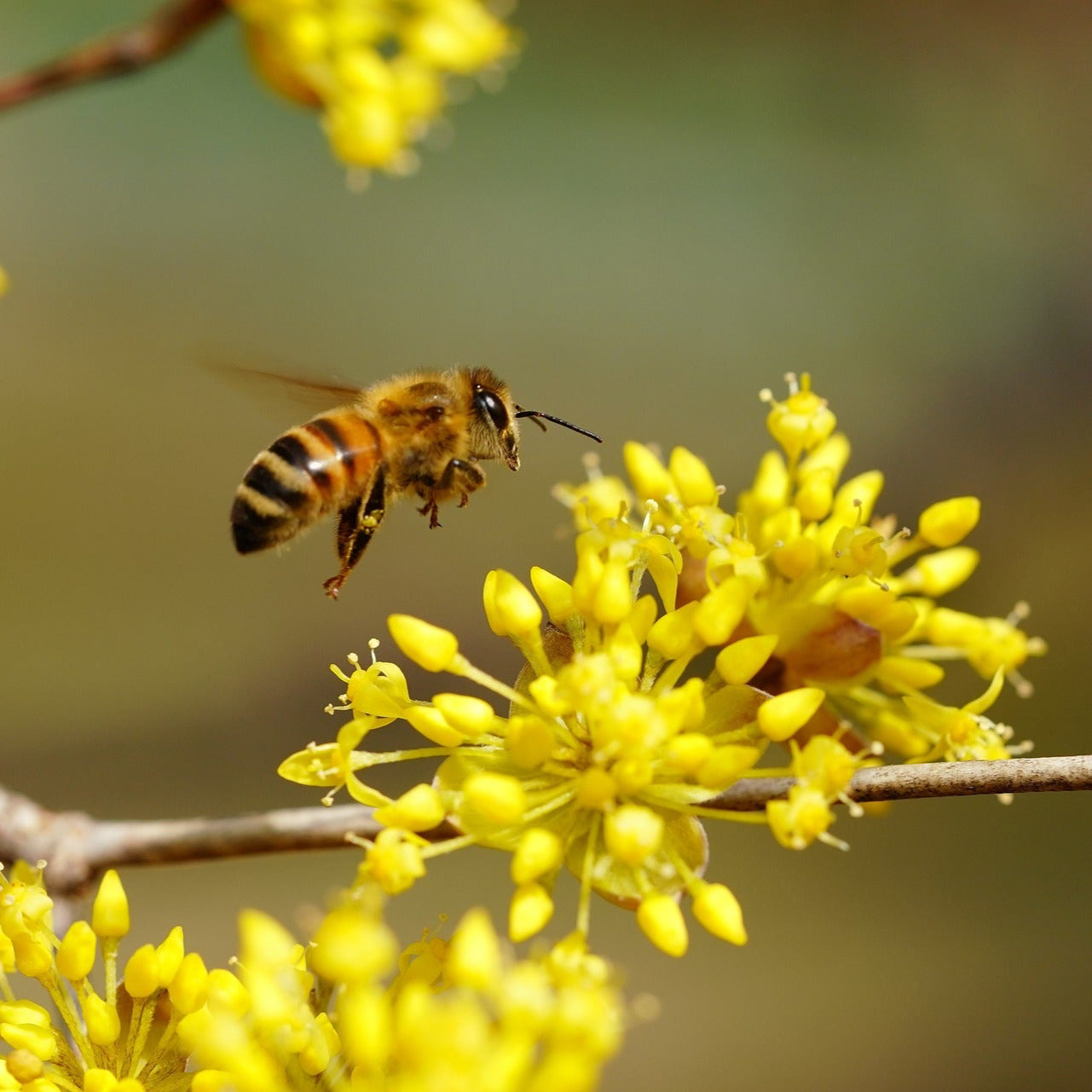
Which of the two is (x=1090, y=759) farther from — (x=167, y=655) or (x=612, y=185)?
(x=612, y=185)

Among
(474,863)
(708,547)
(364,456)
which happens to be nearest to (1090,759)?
(708,547)

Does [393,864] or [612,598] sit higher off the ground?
[612,598]

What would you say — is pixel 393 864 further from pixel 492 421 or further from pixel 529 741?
pixel 492 421

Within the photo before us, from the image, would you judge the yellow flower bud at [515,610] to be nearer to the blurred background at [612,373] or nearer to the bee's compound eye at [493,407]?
the bee's compound eye at [493,407]

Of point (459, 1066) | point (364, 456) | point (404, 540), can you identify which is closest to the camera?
point (459, 1066)

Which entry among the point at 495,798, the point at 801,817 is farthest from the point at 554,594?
the point at 801,817

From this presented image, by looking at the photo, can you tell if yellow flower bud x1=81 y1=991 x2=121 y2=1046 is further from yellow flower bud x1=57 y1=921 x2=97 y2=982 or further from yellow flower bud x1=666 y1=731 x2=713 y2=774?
yellow flower bud x1=666 y1=731 x2=713 y2=774
